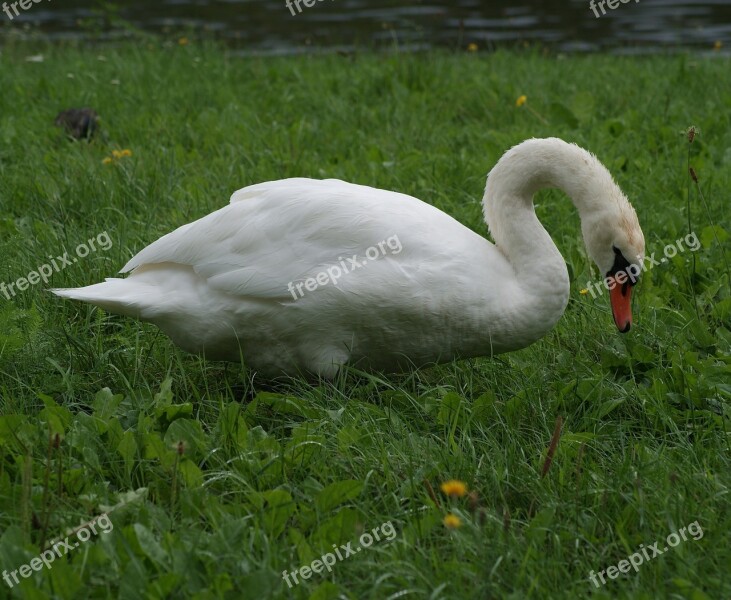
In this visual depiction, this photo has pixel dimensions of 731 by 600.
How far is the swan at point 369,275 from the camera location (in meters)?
3.50

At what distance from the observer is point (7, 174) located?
5785 millimetres

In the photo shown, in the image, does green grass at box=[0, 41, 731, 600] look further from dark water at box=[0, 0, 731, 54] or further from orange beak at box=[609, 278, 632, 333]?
dark water at box=[0, 0, 731, 54]

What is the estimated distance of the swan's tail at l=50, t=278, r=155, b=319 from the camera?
368 centimetres

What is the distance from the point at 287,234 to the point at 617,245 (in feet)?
3.64

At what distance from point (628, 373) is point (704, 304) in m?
0.73

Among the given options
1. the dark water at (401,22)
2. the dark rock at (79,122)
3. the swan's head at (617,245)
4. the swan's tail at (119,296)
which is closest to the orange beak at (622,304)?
the swan's head at (617,245)

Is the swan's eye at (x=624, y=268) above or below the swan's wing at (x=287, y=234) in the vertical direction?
below

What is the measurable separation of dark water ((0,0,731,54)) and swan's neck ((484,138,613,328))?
7.47m

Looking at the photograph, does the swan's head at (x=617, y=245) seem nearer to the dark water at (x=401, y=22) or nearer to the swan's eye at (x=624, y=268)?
the swan's eye at (x=624, y=268)

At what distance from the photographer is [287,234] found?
365cm

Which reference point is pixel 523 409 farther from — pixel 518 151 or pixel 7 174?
pixel 7 174

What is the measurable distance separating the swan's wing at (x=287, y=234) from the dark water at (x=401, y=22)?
732 cm

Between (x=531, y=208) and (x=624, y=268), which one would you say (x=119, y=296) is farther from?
(x=624, y=268)

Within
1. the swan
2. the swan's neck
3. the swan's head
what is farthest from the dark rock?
the swan's head
